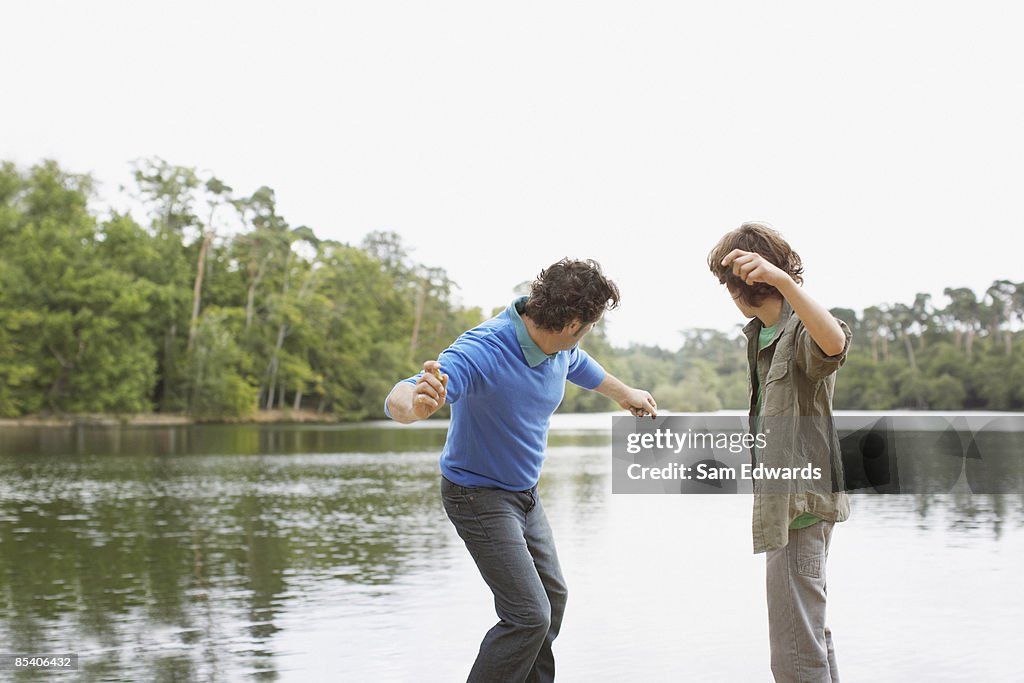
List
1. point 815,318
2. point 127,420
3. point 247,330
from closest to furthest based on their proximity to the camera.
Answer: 1. point 815,318
2. point 127,420
3. point 247,330

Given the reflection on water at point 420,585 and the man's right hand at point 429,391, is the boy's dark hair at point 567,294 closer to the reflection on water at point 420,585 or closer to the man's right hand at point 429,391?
the man's right hand at point 429,391

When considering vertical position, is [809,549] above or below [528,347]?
below

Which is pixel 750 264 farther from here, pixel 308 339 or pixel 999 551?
pixel 308 339

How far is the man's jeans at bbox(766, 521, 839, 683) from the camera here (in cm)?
267

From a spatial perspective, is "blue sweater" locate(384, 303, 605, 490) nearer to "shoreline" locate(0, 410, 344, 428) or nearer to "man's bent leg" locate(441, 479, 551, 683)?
"man's bent leg" locate(441, 479, 551, 683)

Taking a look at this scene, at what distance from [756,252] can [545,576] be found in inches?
47.6

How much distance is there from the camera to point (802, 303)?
2469 mm

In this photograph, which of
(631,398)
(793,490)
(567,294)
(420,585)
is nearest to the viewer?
→ (793,490)

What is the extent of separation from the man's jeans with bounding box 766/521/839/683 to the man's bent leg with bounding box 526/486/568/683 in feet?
2.50

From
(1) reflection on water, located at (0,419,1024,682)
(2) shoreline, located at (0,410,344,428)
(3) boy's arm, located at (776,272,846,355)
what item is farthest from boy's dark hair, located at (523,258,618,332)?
(2) shoreline, located at (0,410,344,428)

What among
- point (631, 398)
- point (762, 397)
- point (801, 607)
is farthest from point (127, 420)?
point (801, 607)

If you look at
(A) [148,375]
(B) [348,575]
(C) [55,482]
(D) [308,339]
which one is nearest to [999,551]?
(B) [348,575]

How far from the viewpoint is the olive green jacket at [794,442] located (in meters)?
2.64

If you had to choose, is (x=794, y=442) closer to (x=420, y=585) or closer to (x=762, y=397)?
(x=762, y=397)
